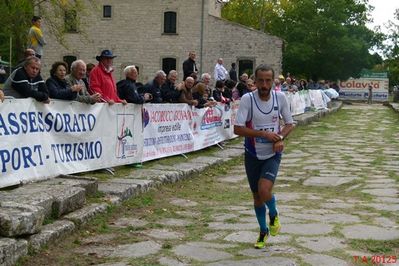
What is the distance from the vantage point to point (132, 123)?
9.69 m

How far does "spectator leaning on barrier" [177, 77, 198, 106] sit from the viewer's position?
12.4 meters

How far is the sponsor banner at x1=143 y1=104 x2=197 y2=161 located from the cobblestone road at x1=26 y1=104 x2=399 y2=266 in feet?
3.52

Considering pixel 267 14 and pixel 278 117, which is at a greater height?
pixel 267 14

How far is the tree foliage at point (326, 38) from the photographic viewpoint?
5106 centimetres

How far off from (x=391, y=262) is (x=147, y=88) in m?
7.72

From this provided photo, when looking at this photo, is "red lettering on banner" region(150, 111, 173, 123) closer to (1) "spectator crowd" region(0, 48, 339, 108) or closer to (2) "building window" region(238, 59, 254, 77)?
(1) "spectator crowd" region(0, 48, 339, 108)

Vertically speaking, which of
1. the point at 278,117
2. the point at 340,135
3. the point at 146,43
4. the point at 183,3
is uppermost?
the point at 183,3

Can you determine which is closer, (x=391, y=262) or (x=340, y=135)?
(x=391, y=262)

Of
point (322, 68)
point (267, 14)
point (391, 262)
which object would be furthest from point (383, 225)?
point (267, 14)

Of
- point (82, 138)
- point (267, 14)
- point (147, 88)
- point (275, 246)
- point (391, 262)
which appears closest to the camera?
point (391, 262)

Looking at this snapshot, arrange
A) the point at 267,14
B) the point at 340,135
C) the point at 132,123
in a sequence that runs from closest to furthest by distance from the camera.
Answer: the point at 132,123, the point at 340,135, the point at 267,14

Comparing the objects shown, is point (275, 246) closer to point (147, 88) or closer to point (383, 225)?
point (383, 225)

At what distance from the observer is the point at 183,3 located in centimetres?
4288

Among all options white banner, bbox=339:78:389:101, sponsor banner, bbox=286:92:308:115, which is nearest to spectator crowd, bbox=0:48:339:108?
sponsor banner, bbox=286:92:308:115
